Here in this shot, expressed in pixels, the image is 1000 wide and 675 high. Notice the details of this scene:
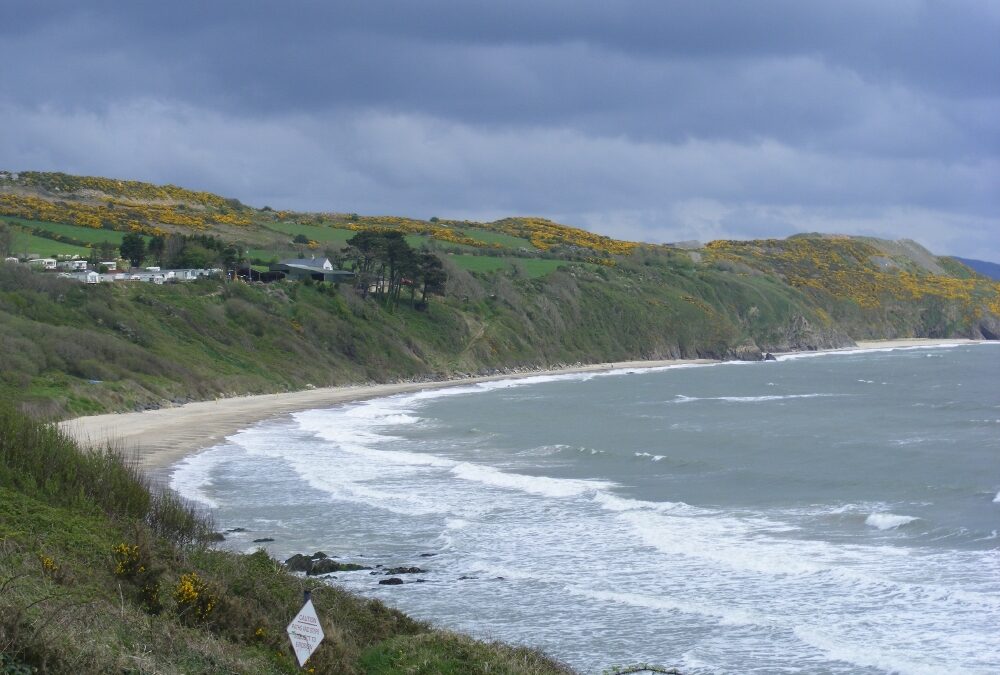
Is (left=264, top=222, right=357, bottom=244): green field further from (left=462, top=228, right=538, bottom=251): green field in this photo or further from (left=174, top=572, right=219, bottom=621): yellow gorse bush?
(left=174, top=572, right=219, bottom=621): yellow gorse bush

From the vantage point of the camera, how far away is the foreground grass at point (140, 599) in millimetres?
9672

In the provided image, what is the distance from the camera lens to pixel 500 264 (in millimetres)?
114875

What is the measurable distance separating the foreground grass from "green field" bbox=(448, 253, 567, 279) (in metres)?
88.7

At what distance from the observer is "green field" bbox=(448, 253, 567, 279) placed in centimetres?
10994

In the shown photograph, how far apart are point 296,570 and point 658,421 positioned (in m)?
32.0

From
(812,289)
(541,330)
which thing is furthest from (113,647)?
(812,289)

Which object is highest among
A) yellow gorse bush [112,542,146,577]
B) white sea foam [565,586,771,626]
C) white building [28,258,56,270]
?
white building [28,258,56,270]

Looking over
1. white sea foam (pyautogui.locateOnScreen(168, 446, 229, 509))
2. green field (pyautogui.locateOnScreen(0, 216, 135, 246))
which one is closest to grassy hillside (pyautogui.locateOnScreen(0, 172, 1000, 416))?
green field (pyautogui.locateOnScreen(0, 216, 135, 246))

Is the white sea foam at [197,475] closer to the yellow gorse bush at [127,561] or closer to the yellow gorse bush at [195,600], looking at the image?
the yellow gorse bush at [127,561]

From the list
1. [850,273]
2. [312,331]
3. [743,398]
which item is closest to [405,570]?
[743,398]

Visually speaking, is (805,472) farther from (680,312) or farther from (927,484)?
(680,312)

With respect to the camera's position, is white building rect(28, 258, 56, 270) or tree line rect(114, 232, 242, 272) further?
tree line rect(114, 232, 242, 272)

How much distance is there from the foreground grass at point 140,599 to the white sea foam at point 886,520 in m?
12.8

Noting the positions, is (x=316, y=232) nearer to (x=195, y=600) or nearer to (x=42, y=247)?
(x=42, y=247)
